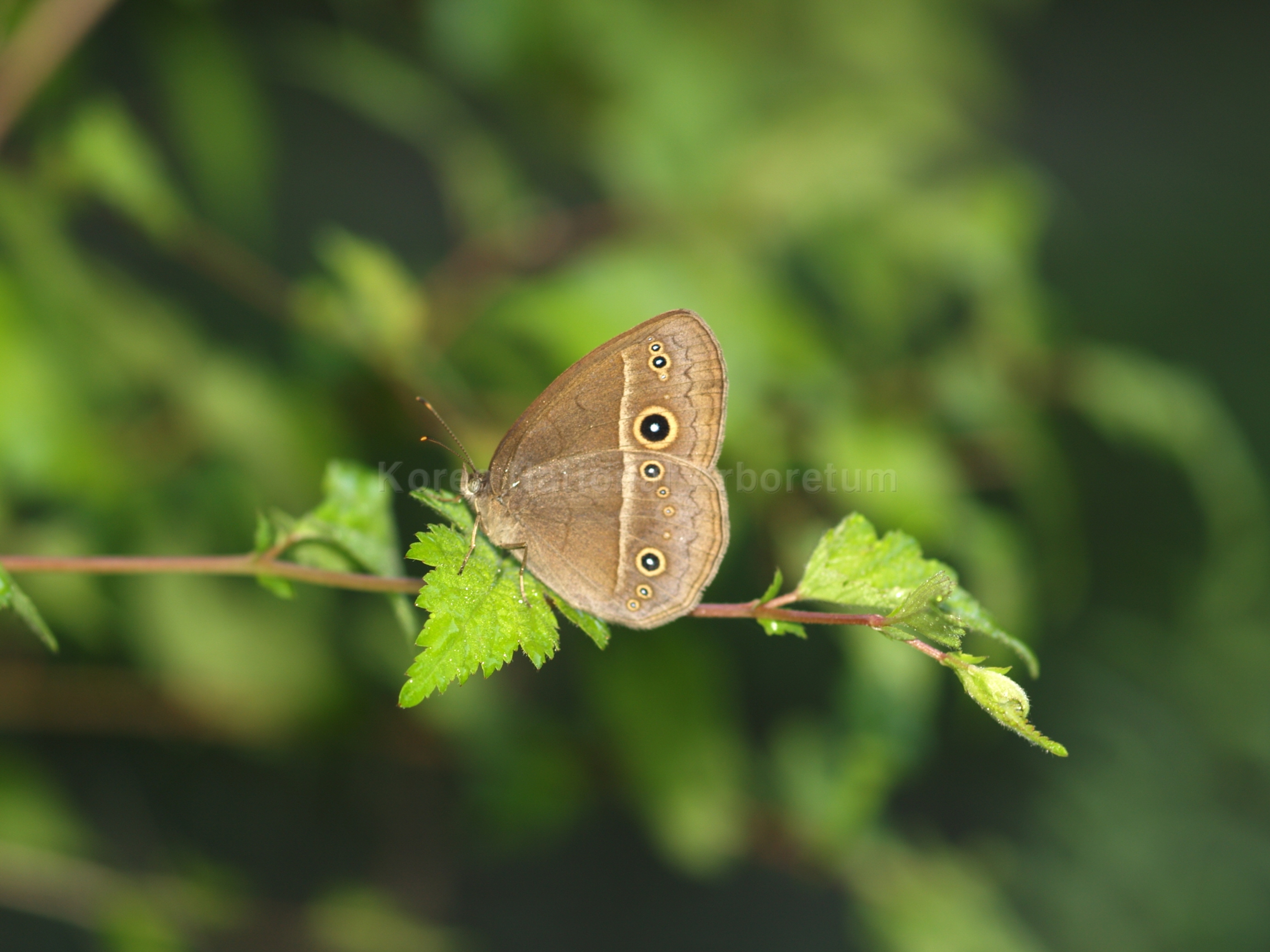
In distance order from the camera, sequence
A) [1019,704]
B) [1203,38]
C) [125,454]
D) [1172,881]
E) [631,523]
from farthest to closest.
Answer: [1203,38] → [1172,881] → [125,454] → [631,523] → [1019,704]

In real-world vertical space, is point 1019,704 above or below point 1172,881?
below

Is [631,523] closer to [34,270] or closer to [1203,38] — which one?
[34,270]

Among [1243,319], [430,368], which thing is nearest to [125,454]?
[430,368]

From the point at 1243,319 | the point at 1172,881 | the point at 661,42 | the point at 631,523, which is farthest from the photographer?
the point at 1243,319

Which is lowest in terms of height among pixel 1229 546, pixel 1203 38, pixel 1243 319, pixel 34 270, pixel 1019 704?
pixel 1019 704

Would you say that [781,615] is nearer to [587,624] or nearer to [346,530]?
[587,624]

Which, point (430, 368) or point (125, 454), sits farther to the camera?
point (125, 454)

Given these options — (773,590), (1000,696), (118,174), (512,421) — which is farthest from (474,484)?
(1000,696)
